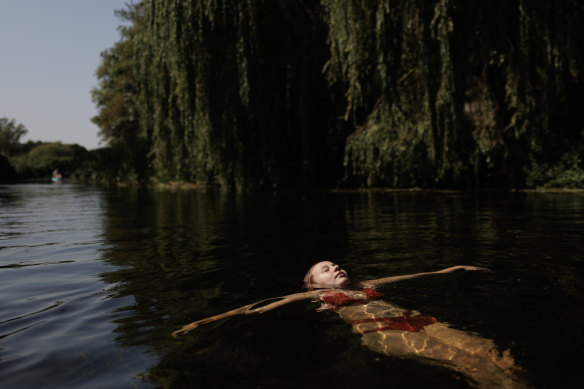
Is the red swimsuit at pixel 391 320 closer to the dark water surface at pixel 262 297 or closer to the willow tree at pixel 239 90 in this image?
the dark water surface at pixel 262 297

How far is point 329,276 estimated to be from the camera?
12.8 feet

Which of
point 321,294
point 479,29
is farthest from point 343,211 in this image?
point 321,294

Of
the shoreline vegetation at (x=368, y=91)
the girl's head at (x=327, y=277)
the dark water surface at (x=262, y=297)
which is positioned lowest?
the dark water surface at (x=262, y=297)

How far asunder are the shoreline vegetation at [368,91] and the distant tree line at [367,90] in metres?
0.04

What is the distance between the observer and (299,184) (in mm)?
16875

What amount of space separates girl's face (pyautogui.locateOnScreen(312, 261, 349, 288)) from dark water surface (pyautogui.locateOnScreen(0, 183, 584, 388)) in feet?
1.08

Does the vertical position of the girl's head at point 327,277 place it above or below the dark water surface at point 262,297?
above

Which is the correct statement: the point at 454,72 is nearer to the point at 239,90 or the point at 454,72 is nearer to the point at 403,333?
the point at 239,90

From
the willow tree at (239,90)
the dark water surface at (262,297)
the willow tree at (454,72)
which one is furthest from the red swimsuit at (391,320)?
the willow tree at (239,90)

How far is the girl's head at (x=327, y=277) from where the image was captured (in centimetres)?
389

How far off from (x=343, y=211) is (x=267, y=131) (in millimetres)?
6051

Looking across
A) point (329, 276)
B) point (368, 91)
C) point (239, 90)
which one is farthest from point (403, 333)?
point (239, 90)

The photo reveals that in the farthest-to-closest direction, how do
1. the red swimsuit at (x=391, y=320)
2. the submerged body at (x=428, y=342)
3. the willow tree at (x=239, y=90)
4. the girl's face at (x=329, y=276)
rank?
the willow tree at (x=239, y=90) → the girl's face at (x=329, y=276) → the red swimsuit at (x=391, y=320) → the submerged body at (x=428, y=342)

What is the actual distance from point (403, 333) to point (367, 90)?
36.4 ft
